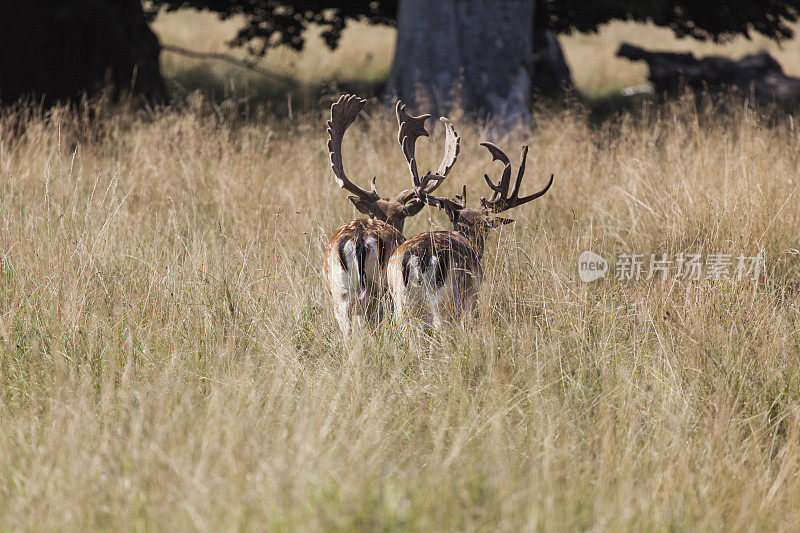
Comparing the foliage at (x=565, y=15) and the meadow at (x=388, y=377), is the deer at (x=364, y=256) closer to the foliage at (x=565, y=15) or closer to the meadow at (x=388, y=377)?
the meadow at (x=388, y=377)

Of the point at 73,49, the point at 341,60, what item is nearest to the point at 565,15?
the point at 341,60

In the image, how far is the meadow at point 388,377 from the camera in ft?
7.50

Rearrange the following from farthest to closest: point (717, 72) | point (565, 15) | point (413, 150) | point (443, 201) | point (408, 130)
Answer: point (565, 15) → point (717, 72) → point (408, 130) → point (413, 150) → point (443, 201)

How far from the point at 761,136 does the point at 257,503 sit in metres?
5.13

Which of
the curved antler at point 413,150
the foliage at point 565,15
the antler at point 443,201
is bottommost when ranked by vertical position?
the antler at point 443,201

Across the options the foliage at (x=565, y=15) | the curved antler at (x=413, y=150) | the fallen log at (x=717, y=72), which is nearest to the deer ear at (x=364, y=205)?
the curved antler at (x=413, y=150)

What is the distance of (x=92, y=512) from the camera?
2.23 metres

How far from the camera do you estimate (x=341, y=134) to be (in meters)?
4.03

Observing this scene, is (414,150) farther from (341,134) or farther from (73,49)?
(73,49)

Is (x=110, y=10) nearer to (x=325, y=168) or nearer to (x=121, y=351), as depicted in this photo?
(x=325, y=168)

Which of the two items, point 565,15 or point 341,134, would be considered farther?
point 565,15

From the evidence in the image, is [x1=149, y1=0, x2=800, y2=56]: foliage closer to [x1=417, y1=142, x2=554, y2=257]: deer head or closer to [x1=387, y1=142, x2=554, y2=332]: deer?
[x1=417, y1=142, x2=554, y2=257]: deer head

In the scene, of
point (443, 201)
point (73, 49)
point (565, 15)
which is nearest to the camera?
point (443, 201)

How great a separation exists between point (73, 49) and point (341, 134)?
5769 millimetres
